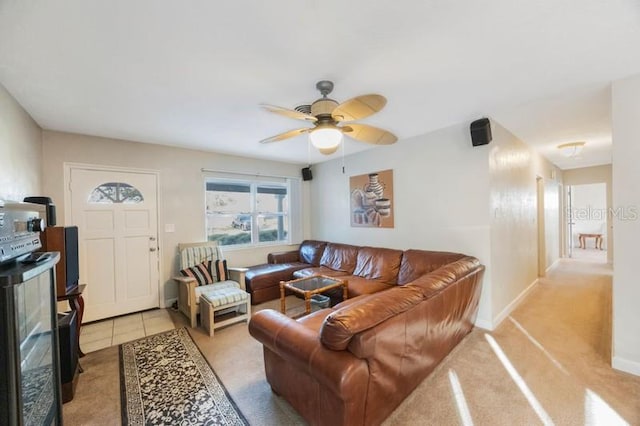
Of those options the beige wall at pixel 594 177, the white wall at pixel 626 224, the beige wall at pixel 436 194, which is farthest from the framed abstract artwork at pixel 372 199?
the beige wall at pixel 594 177

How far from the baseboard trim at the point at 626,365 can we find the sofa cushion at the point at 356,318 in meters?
2.07

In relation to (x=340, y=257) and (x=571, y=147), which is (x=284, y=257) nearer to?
(x=340, y=257)

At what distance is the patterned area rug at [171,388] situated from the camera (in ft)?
5.86

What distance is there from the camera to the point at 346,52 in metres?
1.73

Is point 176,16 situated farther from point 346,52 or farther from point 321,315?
point 321,315

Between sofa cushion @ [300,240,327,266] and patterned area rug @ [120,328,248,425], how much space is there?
2401mm

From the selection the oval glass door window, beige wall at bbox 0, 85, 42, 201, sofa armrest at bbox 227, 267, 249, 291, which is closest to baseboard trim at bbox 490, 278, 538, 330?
sofa armrest at bbox 227, 267, 249, 291

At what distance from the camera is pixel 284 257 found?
4.90 m

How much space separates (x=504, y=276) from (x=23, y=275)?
13.6 ft

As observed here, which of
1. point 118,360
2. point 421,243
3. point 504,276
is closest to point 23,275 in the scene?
point 118,360

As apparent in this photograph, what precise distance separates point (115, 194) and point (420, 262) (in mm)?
4132

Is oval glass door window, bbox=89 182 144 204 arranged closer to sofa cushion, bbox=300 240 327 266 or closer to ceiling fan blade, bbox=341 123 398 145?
sofa cushion, bbox=300 240 327 266

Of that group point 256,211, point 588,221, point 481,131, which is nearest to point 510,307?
point 481,131

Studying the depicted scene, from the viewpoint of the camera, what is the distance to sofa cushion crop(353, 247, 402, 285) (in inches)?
142
